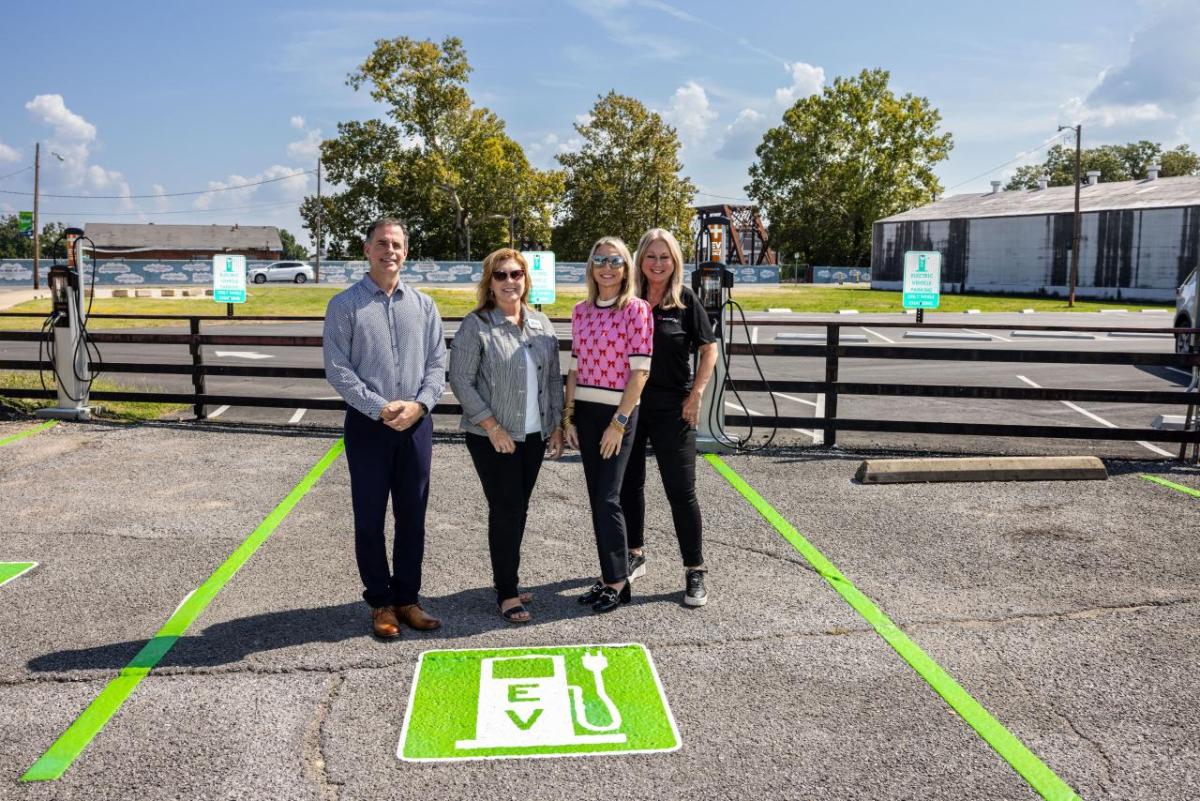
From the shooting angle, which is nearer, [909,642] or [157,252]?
[909,642]

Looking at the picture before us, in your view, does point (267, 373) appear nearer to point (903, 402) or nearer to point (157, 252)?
point (903, 402)

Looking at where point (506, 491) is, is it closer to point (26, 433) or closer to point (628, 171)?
point (26, 433)

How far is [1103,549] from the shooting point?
5473 millimetres

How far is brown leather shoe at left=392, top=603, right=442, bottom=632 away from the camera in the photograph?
4.24 metres

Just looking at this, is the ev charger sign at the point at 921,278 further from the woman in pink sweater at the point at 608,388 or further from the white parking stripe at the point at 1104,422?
the woman in pink sweater at the point at 608,388

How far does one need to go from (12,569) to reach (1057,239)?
56.0 m

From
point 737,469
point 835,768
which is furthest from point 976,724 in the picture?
point 737,469

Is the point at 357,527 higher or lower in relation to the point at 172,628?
higher

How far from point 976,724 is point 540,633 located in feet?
6.06

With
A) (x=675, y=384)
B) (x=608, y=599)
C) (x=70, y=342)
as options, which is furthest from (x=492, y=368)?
(x=70, y=342)

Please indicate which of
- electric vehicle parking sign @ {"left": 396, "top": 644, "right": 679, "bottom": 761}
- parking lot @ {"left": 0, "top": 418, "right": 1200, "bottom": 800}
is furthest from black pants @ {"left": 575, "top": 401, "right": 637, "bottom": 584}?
electric vehicle parking sign @ {"left": 396, "top": 644, "right": 679, "bottom": 761}

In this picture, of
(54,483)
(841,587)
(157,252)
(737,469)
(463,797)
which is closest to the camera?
(463,797)

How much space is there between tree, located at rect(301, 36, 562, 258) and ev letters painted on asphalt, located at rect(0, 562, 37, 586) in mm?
55808

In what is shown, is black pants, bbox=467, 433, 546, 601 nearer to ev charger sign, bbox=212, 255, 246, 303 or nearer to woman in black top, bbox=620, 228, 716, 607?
woman in black top, bbox=620, 228, 716, 607
